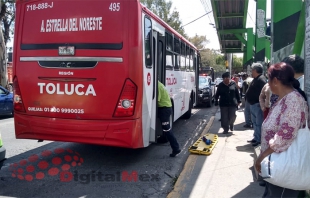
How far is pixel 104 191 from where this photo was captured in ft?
16.0

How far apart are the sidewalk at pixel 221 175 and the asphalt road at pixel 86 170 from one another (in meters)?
0.25

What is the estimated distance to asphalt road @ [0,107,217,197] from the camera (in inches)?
193

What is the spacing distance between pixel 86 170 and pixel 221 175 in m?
2.38

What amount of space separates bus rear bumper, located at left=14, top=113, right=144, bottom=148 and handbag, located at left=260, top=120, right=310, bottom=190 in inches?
115

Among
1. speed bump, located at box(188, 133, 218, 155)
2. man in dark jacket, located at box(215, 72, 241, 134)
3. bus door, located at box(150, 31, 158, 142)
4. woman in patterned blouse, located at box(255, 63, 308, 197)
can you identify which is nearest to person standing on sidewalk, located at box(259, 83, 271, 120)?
speed bump, located at box(188, 133, 218, 155)

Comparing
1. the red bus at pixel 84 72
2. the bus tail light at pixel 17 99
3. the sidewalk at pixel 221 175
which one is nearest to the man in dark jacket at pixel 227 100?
the sidewalk at pixel 221 175

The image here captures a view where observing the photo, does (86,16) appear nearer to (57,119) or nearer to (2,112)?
(57,119)

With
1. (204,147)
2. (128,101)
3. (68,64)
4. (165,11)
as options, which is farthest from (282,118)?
(165,11)

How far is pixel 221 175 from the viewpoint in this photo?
5551mm

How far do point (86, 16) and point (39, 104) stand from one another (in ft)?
5.64

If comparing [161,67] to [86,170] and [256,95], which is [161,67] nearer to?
[256,95]

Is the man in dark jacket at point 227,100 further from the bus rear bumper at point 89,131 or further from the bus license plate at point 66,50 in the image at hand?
the bus license plate at point 66,50

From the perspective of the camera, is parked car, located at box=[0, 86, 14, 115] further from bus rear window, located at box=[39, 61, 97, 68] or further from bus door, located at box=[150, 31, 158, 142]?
bus door, located at box=[150, 31, 158, 142]

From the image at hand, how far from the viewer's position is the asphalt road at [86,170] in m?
4.90
